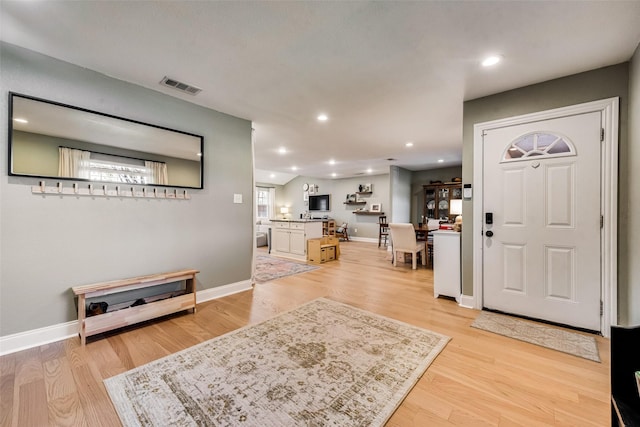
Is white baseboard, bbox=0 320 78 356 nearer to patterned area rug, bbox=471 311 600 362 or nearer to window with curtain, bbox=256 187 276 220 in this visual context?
patterned area rug, bbox=471 311 600 362

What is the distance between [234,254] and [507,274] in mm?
3361

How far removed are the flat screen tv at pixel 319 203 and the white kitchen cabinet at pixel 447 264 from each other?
6881 millimetres

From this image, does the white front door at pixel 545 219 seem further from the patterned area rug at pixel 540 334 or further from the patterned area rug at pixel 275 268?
the patterned area rug at pixel 275 268

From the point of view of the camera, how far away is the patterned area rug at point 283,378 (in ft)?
4.64

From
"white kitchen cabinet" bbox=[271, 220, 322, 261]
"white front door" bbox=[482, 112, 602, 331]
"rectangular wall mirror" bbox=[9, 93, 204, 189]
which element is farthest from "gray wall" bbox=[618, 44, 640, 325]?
"white kitchen cabinet" bbox=[271, 220, 322, 261]

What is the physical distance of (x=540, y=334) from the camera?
2.34 m

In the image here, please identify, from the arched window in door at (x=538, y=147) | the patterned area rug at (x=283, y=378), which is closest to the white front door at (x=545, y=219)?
the arched window in door at (x=538, y=147)

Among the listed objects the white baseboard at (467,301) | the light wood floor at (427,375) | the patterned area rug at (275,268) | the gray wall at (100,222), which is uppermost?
the gray wall at (100,222)

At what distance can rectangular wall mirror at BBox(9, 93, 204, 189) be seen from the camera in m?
2.07

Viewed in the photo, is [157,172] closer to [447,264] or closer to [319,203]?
[447,264]

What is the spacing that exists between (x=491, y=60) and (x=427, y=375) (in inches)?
103

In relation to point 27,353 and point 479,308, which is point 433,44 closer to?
point 479,308

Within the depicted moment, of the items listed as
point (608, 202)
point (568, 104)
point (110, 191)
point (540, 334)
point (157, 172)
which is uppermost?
point (568, 104)

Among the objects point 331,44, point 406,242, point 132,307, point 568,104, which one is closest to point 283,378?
point 132,307
